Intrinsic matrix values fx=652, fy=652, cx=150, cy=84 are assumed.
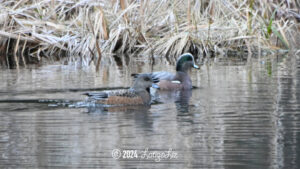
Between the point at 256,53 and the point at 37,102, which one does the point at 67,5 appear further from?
the point at 37,102

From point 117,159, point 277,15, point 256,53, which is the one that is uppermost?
point 277,15

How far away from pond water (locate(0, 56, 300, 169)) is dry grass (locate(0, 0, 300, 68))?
15.1 ft

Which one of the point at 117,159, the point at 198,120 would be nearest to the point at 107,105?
the point at 198,120

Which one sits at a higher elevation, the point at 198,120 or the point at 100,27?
the point at 100,27

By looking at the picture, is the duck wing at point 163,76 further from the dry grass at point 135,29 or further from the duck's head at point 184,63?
the dry grass at point 135,29

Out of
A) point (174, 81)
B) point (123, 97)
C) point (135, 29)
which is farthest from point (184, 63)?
point (135, 29)

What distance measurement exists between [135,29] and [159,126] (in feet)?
32.3

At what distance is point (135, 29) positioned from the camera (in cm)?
1636

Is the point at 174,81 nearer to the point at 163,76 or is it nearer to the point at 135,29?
the point at 163,76

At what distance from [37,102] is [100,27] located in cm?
768

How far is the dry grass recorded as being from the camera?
632 inches

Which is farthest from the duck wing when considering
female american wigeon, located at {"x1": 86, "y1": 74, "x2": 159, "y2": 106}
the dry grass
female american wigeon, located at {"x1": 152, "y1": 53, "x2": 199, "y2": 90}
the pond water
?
the dry grass

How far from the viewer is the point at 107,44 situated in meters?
16.5

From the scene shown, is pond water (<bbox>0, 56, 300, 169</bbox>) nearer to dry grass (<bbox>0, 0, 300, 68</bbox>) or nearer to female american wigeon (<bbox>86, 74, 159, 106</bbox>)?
female american wigeon (<bbox>86, 74, 159, 106</bbox>)
